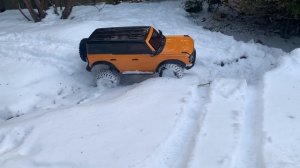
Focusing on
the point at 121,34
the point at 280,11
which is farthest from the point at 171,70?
the point at 280,11

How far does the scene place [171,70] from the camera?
23.0 feet

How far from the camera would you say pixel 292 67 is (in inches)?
271

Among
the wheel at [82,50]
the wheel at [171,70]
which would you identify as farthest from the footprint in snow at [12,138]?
the wheel at [171,70]

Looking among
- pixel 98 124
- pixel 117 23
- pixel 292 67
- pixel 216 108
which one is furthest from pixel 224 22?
pixel 98 124

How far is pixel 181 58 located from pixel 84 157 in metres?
2.73

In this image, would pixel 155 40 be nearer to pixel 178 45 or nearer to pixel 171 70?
pixel 178 45

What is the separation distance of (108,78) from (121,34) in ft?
2.74

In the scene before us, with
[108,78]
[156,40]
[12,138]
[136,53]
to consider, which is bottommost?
[12,138]

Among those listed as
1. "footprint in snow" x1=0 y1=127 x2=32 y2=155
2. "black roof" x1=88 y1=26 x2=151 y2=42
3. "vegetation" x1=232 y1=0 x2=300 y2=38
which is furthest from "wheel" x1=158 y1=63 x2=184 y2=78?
"vegetation" x1=232 y1=0 x2=300 y2=38

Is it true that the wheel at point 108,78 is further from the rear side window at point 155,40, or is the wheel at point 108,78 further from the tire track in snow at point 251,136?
the tire track in snow at point 251,136

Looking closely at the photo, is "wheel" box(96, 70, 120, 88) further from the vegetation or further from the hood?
the vegetation

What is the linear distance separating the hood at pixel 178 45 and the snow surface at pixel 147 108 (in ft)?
1.73

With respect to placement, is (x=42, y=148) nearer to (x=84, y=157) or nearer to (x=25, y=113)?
(x=84, y=157)

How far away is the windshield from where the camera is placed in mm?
6941
